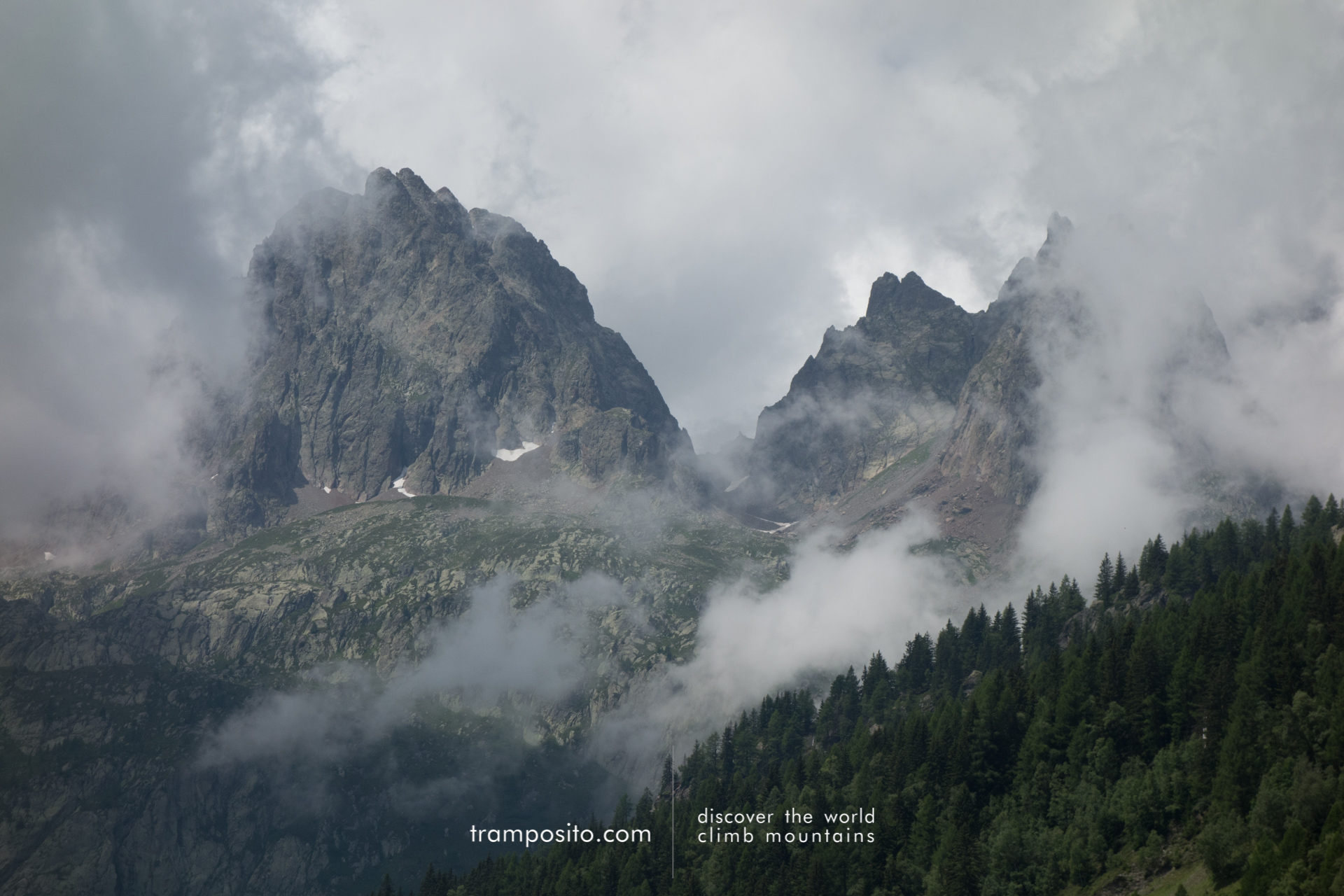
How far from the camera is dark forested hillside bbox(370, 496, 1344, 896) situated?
115 m

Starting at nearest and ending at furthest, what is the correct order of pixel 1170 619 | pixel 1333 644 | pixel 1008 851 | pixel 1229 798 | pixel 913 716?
pixel 1229 798, pixel 1333 644, pixel 1008 851, pixel 1170 619, pixel 913 716

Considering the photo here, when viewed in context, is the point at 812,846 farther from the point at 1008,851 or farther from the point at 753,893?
the point at 1008,851

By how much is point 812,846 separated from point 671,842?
31.2 m

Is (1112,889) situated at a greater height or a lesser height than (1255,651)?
lesser

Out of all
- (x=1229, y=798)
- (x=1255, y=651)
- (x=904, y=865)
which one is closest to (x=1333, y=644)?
(x=1255, y=651)

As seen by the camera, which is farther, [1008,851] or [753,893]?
[753,893]

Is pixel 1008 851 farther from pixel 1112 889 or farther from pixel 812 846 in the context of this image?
pixel 812 846

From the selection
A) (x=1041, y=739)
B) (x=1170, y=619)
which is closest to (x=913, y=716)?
(x=1041, y=739)

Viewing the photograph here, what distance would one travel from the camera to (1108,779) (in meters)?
147

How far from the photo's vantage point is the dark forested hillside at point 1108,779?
377ft

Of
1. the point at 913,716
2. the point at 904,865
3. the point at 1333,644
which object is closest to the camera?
the point at 1333,644

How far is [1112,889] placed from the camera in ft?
421

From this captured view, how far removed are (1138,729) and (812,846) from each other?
159 ft

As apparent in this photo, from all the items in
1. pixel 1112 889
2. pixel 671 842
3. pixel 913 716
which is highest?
pixel 913 716
